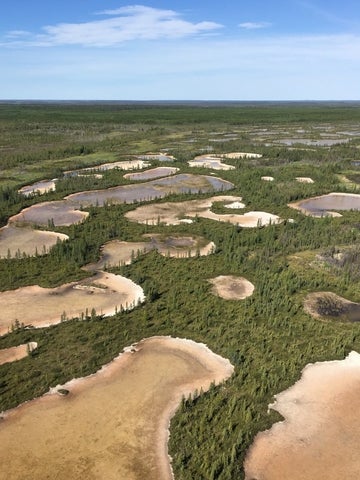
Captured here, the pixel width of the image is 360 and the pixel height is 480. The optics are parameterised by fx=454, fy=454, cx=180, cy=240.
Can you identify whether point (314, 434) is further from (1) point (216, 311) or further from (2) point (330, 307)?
(2) point (330, 307)

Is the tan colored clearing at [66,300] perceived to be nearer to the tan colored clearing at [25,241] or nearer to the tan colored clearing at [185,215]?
the tan colored clearing at [25,241]

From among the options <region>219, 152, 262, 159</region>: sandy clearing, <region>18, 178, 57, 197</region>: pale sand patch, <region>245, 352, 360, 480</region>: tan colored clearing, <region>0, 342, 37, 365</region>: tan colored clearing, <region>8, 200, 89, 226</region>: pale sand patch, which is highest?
<region>219, 152, 262, 159</region>: sandy clearing

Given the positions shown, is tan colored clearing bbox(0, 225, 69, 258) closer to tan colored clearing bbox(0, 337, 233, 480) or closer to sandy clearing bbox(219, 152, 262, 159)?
tan colored clearing bbox(0, 337, 233, 480)

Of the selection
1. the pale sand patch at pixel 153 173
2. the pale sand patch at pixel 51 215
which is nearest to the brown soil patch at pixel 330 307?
the pale sand patch at pixel 51 215

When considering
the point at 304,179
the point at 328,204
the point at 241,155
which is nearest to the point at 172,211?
the point at 328,204

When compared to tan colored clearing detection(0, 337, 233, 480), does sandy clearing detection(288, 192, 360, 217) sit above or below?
above

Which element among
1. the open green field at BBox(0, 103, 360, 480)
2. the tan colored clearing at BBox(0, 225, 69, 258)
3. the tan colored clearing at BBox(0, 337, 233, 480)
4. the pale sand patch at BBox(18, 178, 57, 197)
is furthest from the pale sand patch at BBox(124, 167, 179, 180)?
the tan colored clearing at BBox(0, 337, 233, 480)

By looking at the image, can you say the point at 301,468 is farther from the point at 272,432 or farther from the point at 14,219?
the point at 14,219
